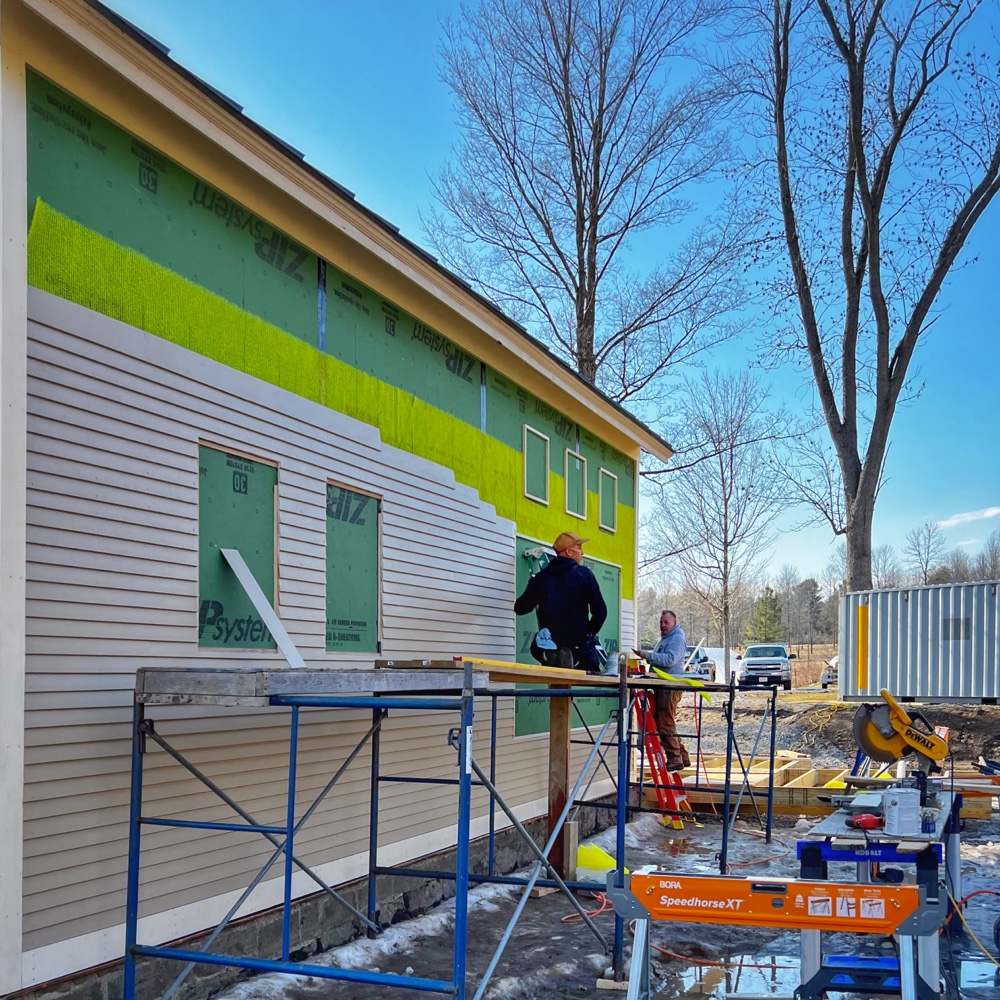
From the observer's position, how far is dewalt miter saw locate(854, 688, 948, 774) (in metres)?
7.82

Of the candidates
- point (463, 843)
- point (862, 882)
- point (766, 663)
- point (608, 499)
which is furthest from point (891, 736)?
point (766, 663)

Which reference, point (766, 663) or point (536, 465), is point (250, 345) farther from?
point (766, 663)

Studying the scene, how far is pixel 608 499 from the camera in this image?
13719mm

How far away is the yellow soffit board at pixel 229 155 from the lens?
16.0ft

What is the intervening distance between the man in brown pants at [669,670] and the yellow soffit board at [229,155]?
471cm

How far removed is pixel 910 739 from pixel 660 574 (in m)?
29.7

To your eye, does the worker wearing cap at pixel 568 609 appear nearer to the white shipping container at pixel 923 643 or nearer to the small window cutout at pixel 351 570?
the small window cutout at pixel 351 570

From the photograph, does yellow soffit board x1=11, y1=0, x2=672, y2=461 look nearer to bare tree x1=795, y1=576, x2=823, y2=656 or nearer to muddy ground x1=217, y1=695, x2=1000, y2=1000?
muddy ground x1=217, y1=695, x2=1000, y2=1000

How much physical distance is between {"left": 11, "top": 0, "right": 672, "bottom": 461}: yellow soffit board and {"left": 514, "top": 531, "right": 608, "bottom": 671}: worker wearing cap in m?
2.25

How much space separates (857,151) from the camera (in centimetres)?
2414

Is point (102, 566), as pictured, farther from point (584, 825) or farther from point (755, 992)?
point (584, 825)

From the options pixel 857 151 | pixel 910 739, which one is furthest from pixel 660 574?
pixel 910 739

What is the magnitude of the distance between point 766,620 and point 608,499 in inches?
1895

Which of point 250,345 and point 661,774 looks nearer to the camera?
point 250,345
